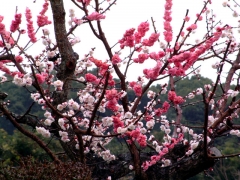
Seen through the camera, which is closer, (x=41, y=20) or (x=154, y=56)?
(x=154, y=56)

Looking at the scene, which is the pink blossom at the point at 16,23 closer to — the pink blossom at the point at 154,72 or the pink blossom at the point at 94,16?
the pink blossom at the point at 94,16

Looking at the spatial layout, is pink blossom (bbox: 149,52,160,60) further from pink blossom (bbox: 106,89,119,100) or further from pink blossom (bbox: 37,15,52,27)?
pink blossom (bbox: 37,15,52,27)

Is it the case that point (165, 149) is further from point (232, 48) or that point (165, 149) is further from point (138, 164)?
point (232, 48)

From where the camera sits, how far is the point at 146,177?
4.85 metres

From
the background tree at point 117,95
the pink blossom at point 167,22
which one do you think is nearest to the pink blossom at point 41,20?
the background tree at point 117,95

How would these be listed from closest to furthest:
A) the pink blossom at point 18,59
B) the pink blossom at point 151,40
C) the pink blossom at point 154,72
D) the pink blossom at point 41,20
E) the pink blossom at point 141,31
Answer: the pink blossom at point 154,72
the pink blossom at point 151,40
the pink blossom at point 141,31
the pink blossom at point 18,59
the pink blossom at point 41,20

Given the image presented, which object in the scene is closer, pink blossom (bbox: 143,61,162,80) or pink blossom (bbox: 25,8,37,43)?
pink blossom (bbox: 143,61,162,80)

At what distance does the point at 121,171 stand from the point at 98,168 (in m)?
0.29

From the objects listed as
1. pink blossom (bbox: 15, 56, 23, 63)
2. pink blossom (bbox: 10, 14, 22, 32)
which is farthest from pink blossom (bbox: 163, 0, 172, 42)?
pink blossom (bbox: 15, 56, 23, 63)

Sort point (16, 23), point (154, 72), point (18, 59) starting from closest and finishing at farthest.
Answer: point (154, 72), point (16, 23), point (18, 59)

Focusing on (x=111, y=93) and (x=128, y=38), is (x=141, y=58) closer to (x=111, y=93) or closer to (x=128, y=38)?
(x=128, y=38)

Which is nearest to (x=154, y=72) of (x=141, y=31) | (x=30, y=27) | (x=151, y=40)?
(x=151, y=40)

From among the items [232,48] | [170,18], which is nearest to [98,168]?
[170,18]

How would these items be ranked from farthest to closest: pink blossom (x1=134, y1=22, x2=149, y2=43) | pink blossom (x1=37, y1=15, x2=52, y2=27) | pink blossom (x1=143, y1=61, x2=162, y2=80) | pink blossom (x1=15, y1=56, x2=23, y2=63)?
pink blossom (x1=37, y1=15, x2=52, y2=27) < pink blossom (x1=15, y1=56, x2=23, y2=63) < pink blossom (x1=134, y1=22, x2=149, y2=43) < pink blossom (x1=143, y1=61, x2=162, y2=80)
